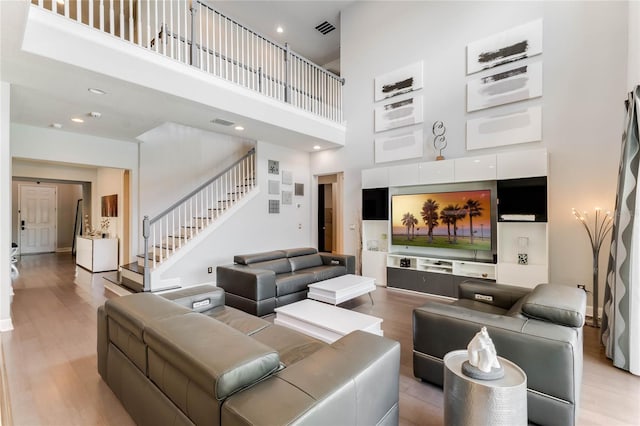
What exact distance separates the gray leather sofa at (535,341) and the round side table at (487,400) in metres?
0.45

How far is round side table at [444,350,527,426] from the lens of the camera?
54.8 inches

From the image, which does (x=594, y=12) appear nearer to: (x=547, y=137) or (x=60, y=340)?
(x=547, y=137)

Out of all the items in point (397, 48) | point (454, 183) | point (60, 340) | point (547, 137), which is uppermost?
point (397, 48)

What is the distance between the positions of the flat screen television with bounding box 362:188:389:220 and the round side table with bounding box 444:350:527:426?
439 centimetres

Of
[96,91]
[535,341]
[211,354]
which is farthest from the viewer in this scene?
[96,91]

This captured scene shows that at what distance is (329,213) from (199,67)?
577 centimetres

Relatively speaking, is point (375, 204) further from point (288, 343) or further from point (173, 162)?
point (173, 162)

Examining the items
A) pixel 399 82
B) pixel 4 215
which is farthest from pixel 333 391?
pixel 399 82

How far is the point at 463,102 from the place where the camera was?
5.14 meters

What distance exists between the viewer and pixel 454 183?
5.16 m

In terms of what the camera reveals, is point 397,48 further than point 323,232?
No

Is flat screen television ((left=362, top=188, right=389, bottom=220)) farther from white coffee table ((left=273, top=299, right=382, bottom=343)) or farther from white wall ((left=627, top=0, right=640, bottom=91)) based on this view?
white wall ((left=627, top=0, right=640, bottom=91))

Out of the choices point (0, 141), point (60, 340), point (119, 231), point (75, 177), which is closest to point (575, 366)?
point (60, 340)

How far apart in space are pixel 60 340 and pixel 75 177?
6.82m
